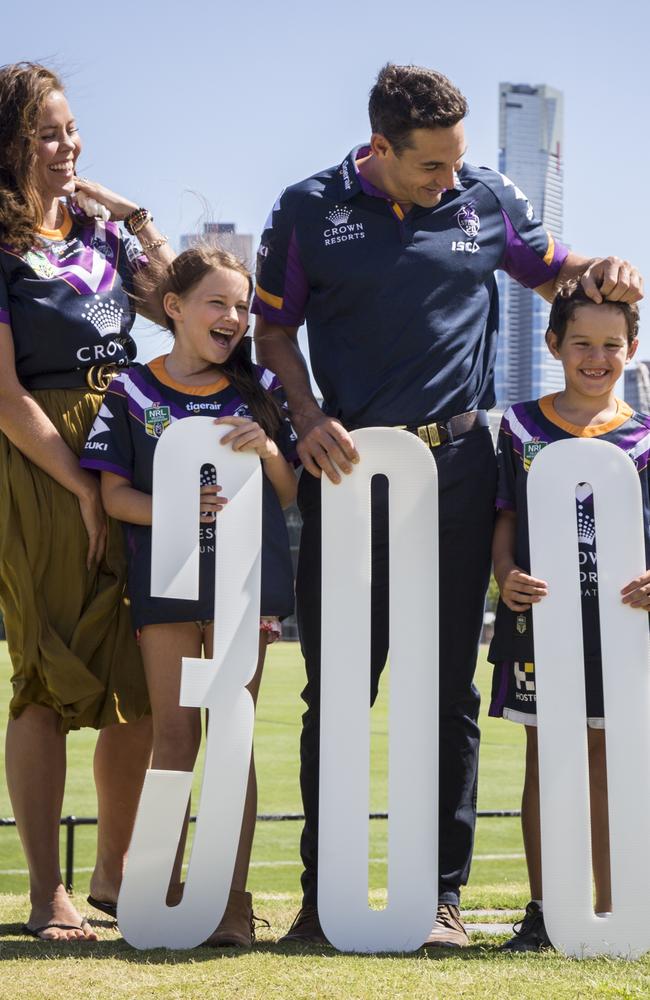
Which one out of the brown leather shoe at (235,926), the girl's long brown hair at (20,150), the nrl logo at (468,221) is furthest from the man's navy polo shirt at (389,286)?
the brown leather shoe at (235,926)

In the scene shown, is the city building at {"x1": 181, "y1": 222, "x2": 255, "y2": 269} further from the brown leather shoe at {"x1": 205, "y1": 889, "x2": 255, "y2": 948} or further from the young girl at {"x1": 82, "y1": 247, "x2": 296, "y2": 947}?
the brown leather shoe at {"x1": 205, "y1": 889, "x2": 255, "y2": 948}

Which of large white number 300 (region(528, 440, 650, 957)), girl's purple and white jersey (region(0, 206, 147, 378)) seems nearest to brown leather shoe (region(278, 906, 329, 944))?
large white number 300 (region(528, 440, 650, 957))

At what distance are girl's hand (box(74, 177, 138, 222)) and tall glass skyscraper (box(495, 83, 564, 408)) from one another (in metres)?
150

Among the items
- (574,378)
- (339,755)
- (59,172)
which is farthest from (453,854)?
(59,172)

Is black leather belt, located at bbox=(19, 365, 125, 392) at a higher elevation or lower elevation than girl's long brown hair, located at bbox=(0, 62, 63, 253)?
lower

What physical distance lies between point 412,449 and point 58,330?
1052 millimetres

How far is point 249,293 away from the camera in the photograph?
3.60m

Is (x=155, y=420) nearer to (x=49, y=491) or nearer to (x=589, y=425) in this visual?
(x=49, y=491)

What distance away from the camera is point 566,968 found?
2902 millimetres

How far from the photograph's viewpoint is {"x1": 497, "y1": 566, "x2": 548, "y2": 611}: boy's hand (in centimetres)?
325

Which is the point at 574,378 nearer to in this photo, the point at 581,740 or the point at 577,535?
the point at 577,535

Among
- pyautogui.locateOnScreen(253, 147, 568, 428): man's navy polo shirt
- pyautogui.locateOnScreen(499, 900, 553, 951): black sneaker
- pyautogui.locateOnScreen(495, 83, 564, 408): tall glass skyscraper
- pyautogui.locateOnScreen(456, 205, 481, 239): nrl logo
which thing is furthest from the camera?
pyautogui.locateOnScreen(495, 83, 564, 408): tall glass skyscraper

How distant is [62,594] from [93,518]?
0.77 feet

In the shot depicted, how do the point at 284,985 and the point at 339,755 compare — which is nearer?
the point at 284,985
